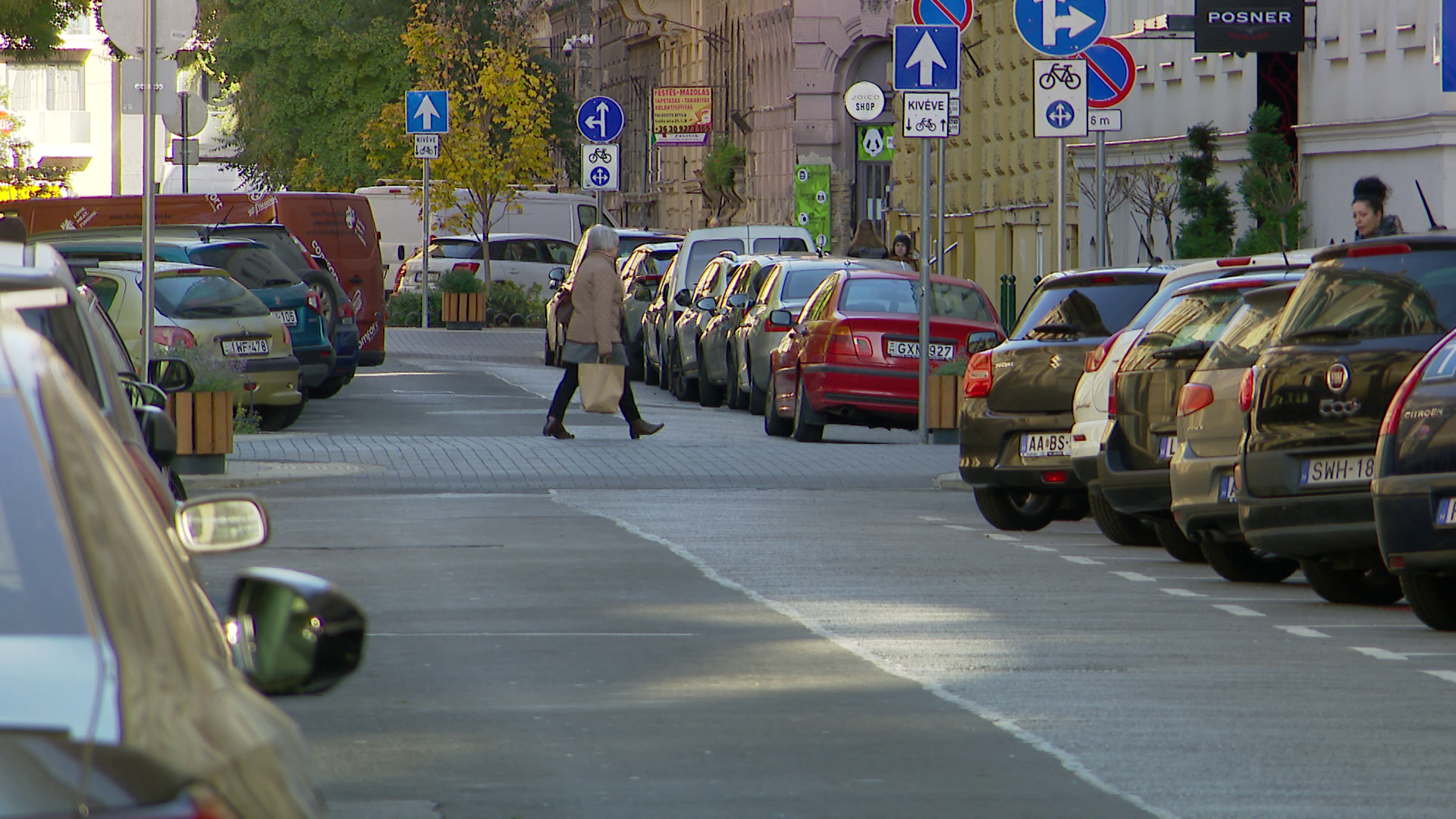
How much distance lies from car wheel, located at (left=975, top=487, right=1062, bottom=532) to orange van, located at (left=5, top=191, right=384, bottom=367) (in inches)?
668

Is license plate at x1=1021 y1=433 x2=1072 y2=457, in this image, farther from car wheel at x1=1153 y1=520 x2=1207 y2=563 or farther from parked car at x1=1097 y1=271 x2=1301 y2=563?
parked car at x1=1097 y1=271 x2=1301 y2=563

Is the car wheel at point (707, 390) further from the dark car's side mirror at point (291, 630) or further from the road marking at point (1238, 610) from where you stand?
the dark car's side mirror at point (291, 630)

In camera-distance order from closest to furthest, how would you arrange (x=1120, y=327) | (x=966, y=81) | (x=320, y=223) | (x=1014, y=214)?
(x=1120, y=327) → (x=320, y=223) → (x=1014, y=214) → (x=966, y=81)

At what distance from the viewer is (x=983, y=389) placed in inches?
661

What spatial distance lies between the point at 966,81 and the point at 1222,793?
164 feet

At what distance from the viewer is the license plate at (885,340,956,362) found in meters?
24.3

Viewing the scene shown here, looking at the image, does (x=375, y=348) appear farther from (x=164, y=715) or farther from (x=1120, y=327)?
(x=164, y=715)

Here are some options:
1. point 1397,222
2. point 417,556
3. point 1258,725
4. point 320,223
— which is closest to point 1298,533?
point 1258,725

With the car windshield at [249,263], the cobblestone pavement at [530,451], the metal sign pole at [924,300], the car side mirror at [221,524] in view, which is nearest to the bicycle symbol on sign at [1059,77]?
the metal sign pole at [924,300]

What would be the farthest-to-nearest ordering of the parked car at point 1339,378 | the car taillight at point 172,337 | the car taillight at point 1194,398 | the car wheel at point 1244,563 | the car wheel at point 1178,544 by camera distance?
the car taillight at point 172,337 → the car wheel at point 1178,544 → the car wheel at point 1244,563 → the car taillight at point 1194,398 → the parked car at point 1339,378

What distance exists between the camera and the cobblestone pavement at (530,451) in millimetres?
20047

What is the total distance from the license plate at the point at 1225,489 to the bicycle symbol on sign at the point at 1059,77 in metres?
9.08

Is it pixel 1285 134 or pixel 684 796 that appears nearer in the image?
pixel 684 796

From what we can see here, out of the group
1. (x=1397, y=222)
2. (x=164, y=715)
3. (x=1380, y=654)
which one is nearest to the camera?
(x=164, y=715)
